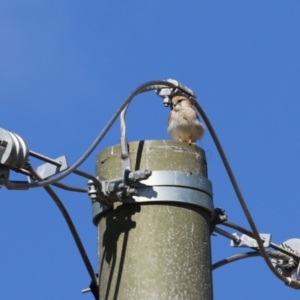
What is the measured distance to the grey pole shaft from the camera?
4.20 m

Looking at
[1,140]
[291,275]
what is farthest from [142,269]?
[291,275]

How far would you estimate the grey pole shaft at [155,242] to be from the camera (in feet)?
13.8

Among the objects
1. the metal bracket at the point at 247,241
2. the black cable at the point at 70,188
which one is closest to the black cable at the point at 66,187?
the black cable at the point at 70,188

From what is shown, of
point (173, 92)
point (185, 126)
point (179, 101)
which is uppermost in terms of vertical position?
point (185, 126)

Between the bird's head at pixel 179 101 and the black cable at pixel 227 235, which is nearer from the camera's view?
the black cable at pixel 227 235

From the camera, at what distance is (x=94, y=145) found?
4188 millimetres

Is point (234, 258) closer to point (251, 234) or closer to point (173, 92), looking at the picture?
point (251, 234)

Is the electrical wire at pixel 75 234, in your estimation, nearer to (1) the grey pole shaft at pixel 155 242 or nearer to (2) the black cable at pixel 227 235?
(1) the grey pole shaft at pixel 155 242

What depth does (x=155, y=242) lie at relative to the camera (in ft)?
14.0

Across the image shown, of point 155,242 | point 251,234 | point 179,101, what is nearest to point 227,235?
point 251,234

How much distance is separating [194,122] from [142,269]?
201 cm

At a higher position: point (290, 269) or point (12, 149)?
point (290, 269)

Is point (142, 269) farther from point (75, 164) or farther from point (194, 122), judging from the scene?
point (194, 122)

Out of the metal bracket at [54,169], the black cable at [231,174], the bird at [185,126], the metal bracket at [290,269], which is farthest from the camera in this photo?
the bird at [185,126]
